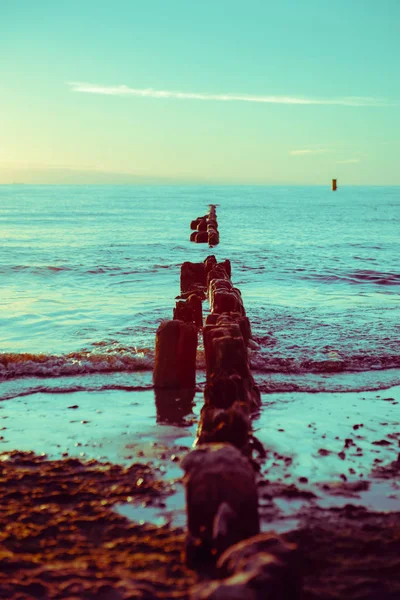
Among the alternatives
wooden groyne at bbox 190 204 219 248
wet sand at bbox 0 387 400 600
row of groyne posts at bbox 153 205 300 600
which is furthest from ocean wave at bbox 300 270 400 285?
row of groyne posts at bbox 153 205 300 600

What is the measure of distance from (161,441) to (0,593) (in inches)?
119

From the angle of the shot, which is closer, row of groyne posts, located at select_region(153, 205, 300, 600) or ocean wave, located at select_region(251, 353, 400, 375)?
row of groyne posts, located at select_region(153, 205, 300, 600)

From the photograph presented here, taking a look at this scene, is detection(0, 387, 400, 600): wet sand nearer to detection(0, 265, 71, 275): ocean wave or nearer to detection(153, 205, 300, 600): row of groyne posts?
detection(153, 205, 300, 600): row of groyne posts

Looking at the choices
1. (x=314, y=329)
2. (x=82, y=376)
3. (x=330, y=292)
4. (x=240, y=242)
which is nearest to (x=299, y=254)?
(x=240, y=242)

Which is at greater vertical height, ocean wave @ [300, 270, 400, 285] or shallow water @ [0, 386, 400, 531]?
ocean wave @ [300, 270, 400, 285]

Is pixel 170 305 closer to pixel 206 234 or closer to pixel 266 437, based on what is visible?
pixel 266 437

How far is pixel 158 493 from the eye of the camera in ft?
17.3

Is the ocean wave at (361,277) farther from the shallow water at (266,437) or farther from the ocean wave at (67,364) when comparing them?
the shallow water at (266,437)

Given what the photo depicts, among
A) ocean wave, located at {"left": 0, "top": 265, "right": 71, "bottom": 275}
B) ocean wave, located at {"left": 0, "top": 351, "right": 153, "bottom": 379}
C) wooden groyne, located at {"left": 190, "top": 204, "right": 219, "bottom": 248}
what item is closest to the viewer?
ocean wave, located at {"left": 0, "top": 351, "right": 153, "bottom": 379}

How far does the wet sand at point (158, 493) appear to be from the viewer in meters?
3.96

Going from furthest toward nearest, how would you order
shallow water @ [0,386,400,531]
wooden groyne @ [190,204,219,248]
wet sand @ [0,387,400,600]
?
wooden groyne @ [190,204,219,248]
shallow water @ [0,386,400,531]
wet sand @ [0,387,400,600]

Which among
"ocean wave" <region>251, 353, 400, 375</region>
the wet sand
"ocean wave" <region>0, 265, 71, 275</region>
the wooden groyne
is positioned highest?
the wooden groyne

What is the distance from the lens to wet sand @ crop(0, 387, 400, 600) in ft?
13.0

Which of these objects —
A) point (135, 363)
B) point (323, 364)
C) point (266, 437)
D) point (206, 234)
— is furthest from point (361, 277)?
point (266, 437)
